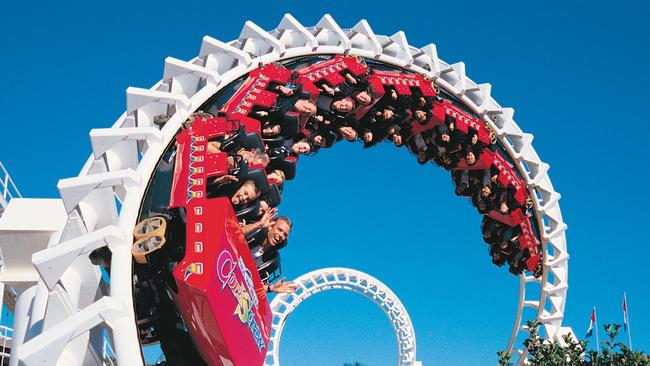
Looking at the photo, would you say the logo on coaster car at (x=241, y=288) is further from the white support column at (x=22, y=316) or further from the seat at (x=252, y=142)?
the white support column at (x=22, y=316)

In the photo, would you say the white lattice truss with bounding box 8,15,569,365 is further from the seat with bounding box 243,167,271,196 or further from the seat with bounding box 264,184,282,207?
the seat with bounding box 264,184,282,207

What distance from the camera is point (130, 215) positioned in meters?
8.60

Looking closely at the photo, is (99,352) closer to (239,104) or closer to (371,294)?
(239,104)

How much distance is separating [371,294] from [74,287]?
49.7ft

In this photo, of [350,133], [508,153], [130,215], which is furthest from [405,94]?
[130,215]

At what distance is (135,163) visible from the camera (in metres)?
9.81

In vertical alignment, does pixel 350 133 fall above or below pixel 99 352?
above

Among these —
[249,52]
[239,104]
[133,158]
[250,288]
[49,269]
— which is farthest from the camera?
[249,52]

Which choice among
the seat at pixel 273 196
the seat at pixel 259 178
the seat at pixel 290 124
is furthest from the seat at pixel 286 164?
the seat at pixel 259 178

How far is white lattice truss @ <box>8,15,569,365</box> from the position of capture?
7.57m

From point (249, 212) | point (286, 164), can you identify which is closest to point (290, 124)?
point (286, 164)

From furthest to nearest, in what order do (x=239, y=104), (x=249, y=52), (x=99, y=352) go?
1. (x=249, y=52)
2. (x=239, y=104)
3. (x=99, y=352)

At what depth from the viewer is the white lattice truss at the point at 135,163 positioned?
24.8ft

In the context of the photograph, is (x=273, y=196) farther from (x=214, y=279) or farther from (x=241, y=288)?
(x=214, y=279)
